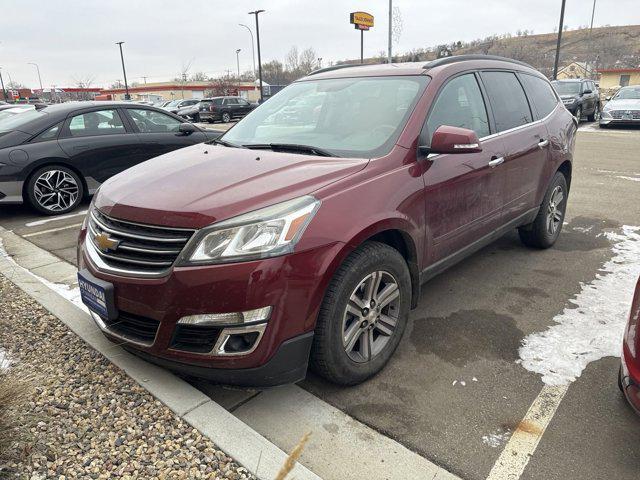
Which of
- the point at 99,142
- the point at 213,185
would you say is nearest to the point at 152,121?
the point at 99,142

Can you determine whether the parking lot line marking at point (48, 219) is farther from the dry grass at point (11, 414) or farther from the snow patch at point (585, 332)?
the snow patch at point (585, 332)

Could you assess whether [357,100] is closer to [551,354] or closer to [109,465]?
[551,354]

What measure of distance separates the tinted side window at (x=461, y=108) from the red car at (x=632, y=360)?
154 cm

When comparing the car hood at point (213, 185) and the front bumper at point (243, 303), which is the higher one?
the car hood at point (213, 185)

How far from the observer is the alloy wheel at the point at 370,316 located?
261cm

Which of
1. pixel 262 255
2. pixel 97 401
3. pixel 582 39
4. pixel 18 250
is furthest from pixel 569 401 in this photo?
pixel 582 39

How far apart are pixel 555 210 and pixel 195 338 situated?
4058mm

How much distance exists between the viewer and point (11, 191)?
19.8ft

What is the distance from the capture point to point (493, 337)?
10.8ft

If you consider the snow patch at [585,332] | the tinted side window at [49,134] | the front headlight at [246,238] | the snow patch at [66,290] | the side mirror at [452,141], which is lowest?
the snow patch at [585,332]

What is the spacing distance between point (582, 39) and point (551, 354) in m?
146

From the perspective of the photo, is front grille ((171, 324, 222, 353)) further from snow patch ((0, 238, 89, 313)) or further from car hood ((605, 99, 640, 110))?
car hood ((605, 99, 640, 110))

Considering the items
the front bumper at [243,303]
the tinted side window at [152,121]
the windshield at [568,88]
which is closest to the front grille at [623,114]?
the windshield at [568,88]

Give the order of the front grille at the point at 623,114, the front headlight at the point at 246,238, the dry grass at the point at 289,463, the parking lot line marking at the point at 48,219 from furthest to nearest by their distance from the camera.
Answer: the front grille at the point at 623,114
the parking lot line marking at the point at 48,219
the front headlight at the point at 246,238
the dry grass at the point at 289,463
